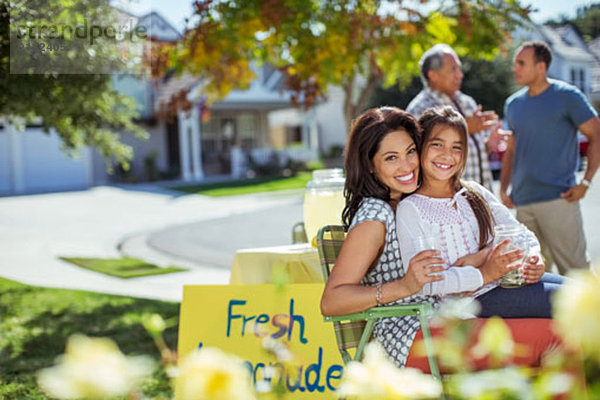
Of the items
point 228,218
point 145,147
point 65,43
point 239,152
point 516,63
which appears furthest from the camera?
point 145,147

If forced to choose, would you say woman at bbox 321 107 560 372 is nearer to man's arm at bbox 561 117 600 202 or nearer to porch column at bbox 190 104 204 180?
man's arm at bbox 561 117 600 202

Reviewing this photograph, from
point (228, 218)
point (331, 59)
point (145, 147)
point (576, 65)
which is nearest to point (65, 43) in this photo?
point (331, 59)

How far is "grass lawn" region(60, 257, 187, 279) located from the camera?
24.9ft

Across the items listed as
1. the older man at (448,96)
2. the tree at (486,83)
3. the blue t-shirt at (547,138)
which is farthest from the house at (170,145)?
the blue t-shirt at (547,138)

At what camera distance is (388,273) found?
2.28 metres

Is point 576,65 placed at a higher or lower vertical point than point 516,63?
higher

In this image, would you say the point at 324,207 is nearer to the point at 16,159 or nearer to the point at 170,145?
the point at 16,159

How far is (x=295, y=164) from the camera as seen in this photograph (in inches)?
956

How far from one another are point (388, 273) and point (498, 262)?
370 mm

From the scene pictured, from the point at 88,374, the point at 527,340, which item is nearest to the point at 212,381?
the point at 88,374

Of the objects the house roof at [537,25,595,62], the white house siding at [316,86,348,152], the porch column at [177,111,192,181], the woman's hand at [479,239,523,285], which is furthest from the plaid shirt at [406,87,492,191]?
the white house siding at [316,86,348,152]

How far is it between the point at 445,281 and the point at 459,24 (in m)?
4.34

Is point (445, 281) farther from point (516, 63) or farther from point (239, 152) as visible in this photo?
point (239, 152)

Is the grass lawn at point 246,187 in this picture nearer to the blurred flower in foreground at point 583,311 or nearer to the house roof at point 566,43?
the house roof at point 566,43
